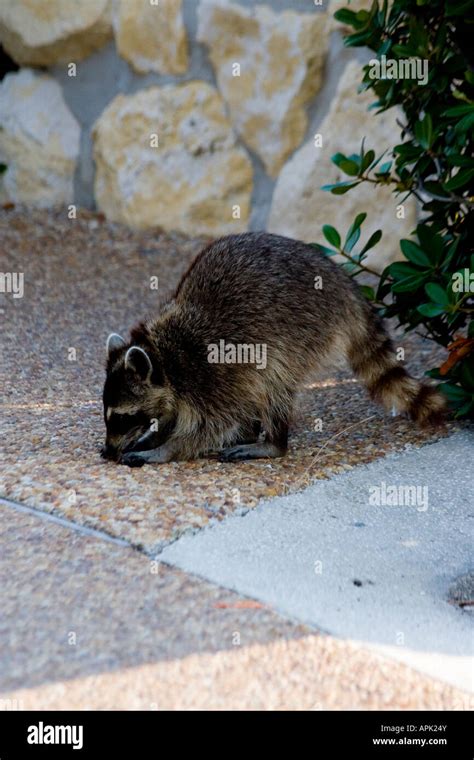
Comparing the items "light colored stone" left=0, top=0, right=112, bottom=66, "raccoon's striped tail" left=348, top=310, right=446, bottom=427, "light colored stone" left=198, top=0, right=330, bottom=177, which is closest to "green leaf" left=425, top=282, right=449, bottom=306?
"raccoon's striped tail" left=348, top=310, right=446, bottom=427

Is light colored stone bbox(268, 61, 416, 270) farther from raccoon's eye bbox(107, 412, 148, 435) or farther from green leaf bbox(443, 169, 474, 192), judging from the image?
raccoon's eye bbox(107, 412, 148, 435)

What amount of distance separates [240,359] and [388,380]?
688 millimetres

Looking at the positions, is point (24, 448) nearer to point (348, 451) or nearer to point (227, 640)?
point (348, 451)

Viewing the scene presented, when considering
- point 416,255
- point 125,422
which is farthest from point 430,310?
point 125,422

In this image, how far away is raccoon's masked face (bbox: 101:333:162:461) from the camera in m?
4.16

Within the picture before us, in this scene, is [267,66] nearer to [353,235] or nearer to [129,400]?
[353,235]

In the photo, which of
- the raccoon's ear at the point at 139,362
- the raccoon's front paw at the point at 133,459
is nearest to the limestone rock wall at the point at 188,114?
the raccoon's ear at the point at 139,362

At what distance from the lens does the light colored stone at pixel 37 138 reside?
26.1 feet

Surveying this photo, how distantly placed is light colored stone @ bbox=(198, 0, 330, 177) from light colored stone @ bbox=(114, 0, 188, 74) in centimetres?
21

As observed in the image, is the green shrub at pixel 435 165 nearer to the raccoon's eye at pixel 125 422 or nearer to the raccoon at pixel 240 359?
the raccoon at pixel 240 359

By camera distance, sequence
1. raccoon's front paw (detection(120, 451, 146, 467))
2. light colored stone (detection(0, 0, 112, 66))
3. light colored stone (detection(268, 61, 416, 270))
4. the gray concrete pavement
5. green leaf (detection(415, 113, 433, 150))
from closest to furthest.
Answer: the gray concrete pavement < raccoon's front paw (detection(120, 451, 146, 467)) < green leaf (detection(415, 113, 433, 150)) < light colored stone (detection(268, 61, 416, 270)) < light colored stone (detection(0, 0, 112, 66))

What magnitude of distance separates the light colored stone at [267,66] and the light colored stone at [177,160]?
18cm

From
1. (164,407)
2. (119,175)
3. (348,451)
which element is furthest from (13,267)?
(348,451)

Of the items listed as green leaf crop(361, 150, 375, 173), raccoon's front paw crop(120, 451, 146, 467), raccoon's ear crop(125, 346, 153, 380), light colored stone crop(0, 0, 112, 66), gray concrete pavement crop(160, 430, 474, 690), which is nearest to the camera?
gray concrete pavement crop(160, 430, 474, 690)
